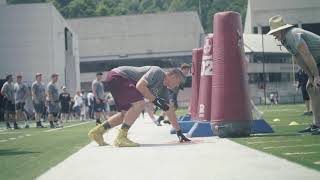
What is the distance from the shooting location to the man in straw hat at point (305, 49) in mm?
10148

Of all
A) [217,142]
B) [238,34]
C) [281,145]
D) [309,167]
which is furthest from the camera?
→ [238,34]

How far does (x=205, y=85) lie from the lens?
40.7 ft

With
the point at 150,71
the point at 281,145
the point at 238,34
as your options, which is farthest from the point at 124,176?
the point at 238,34

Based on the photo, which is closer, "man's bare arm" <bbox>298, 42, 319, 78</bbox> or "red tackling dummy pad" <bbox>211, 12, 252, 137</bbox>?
"man's bare arm" <bbox>298, 42, 319, 78</bbox>

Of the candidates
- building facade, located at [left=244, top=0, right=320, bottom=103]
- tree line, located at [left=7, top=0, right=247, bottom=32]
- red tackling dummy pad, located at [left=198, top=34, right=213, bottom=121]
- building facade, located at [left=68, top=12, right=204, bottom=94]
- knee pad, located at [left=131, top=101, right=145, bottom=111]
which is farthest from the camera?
tree line, located at [left=7, top=0, right=247, bottom=32]

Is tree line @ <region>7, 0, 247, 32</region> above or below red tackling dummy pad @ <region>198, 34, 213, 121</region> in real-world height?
above

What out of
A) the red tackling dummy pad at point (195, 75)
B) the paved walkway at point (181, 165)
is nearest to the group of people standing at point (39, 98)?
the red tackling dummy pad at point (195, 75)

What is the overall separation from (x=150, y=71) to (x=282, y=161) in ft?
12.5

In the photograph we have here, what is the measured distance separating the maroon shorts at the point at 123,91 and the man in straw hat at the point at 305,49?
2.35m

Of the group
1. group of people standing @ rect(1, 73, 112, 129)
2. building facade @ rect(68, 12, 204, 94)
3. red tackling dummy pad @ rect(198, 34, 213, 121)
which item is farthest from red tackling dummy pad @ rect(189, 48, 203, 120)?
building facade @ rect(68, 12, 204, 94)

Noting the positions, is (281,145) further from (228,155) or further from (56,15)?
(56,15)

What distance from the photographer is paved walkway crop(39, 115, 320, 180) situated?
573 centimetres

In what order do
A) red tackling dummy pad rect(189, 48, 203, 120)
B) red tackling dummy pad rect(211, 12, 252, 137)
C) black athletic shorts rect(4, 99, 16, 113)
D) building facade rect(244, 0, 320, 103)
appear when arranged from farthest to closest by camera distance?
building facade rect(244, 0, 320, 103) < black athletic shorts rect(4, 99, 16, 113) < red tackling dummy pad rect(189, 48, 203, 120) < red tackling dummy pad rect(211, 12, 252, 137)

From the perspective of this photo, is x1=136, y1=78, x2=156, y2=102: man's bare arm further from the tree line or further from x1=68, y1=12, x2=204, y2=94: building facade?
the tree line
